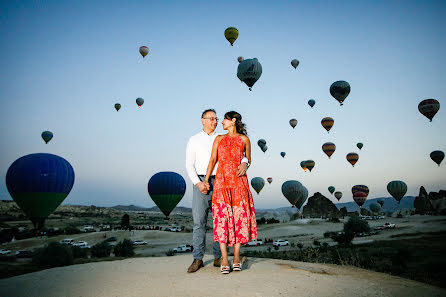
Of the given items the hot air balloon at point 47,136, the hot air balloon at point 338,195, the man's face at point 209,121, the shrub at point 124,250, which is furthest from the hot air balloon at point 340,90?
the hot air balloon at point 338,195

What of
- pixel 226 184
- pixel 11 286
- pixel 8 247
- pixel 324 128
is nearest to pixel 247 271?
pixel 226 184

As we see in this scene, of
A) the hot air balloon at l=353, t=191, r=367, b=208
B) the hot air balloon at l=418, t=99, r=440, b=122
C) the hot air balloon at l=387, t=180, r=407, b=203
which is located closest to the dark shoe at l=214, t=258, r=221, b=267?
the hot air balloon at l=418, t=99, r=440, b=122

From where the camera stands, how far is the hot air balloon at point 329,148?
51375 millimetres

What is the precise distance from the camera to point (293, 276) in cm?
438

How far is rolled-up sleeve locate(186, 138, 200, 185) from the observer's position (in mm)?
4827

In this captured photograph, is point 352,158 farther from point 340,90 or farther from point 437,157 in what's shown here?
point 340,90

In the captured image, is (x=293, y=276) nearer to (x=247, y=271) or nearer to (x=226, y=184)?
(x=247, y=271)

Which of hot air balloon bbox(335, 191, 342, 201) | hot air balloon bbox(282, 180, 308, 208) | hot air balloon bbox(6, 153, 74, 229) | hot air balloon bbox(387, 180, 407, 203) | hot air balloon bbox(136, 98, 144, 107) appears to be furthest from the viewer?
hot air balloon bbox(335, 191, 342, 201)

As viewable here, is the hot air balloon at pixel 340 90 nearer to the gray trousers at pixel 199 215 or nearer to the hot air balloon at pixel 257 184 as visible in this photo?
the hot air balloon at pixel 257 184

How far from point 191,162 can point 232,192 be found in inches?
33.3

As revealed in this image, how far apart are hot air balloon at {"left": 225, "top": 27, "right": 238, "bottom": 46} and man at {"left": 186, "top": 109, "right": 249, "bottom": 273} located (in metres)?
31.9

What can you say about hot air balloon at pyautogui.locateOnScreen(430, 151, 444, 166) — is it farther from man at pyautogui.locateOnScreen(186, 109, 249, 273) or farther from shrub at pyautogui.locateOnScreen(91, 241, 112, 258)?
man at pyautogui.locateOnScreen(186, 109, 249, 273)

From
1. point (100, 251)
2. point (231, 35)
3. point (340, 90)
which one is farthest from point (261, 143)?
point (100, 251)

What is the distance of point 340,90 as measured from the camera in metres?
40.0
